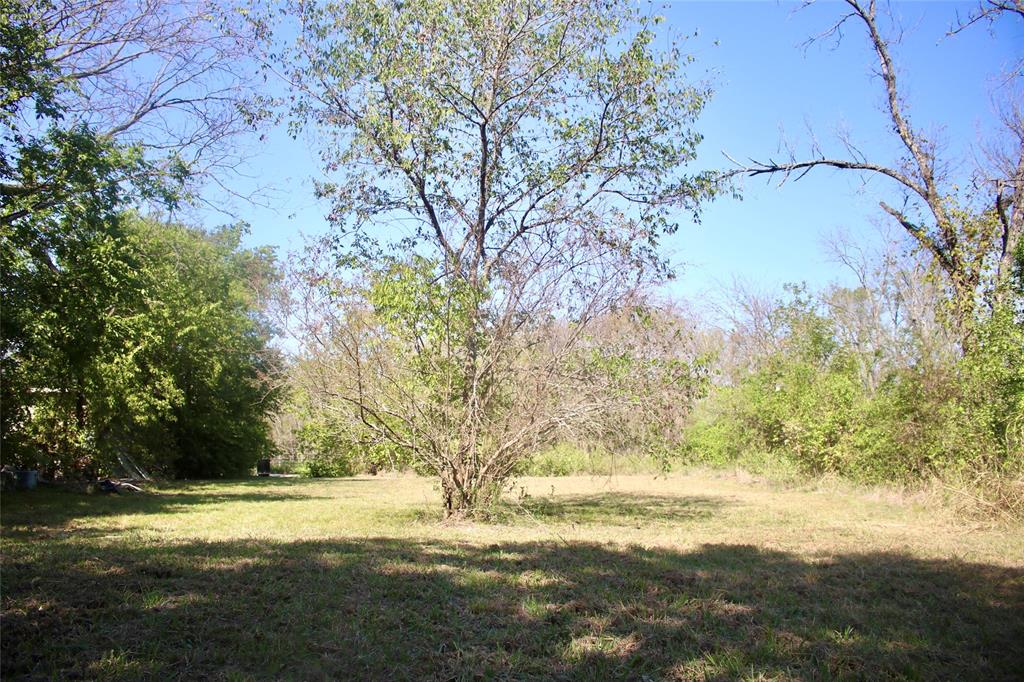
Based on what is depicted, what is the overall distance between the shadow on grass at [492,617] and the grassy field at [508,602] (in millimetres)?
18

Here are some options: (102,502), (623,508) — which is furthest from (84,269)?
(623,508)

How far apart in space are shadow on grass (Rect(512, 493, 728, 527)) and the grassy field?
1580 millimetres

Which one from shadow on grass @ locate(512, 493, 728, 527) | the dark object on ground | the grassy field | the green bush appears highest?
the green bush

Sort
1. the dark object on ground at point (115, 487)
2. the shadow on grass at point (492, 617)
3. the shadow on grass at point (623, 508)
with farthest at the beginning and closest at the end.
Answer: the dark object on ground at point (115, 487), the shadow on grass at point (623, 508), the shadow on grass at point (492, 617)

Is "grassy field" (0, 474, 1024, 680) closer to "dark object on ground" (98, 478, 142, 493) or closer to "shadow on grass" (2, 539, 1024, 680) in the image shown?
"shadow on grass" (2, 539, 1024, 680)

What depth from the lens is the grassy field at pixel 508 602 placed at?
11.3ft

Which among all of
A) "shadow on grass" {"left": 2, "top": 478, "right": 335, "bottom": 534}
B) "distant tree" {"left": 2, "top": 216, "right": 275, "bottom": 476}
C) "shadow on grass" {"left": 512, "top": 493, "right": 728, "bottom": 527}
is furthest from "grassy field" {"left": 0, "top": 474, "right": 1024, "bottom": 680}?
"distant tree" {"left": 2, "top": 216, "right": 275, "bottom": 476}

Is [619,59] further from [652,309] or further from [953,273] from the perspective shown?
[953,273]

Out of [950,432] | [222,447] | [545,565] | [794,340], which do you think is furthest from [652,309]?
[222,447]

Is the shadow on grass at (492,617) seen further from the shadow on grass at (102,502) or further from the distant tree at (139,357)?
the distant tree at (139,357)

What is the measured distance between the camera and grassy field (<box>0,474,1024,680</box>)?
3441mm

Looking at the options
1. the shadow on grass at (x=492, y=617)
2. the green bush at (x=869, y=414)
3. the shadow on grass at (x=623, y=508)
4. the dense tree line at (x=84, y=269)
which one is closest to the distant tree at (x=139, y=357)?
the dense tree line at (x=84, y=269)

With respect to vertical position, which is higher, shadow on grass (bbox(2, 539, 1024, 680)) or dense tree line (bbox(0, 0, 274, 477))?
dense tree line (bbox(0, 0, 274, 477))

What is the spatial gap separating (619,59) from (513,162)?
2306mm
